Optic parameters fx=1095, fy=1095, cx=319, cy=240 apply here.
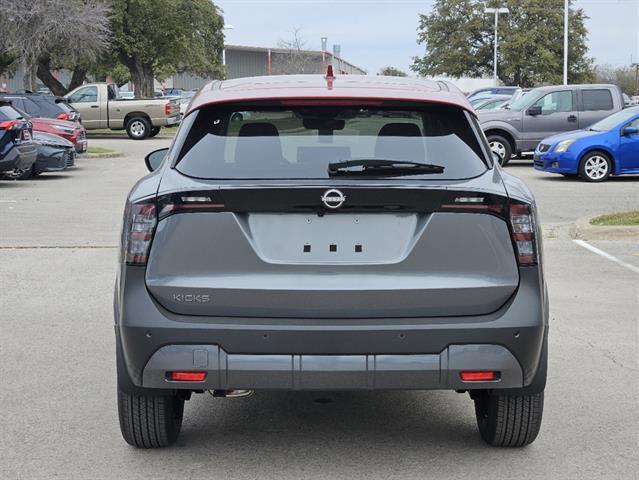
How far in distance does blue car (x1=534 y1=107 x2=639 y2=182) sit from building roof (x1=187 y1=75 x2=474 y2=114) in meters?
17.1

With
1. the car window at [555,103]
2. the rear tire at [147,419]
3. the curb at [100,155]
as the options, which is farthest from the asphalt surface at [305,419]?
the curb at [100,155]

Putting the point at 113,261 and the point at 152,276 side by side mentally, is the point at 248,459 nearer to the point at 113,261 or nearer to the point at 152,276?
the point at 152,276

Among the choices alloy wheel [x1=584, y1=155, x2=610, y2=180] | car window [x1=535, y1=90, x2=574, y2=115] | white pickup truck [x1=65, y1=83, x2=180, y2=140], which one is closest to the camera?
alloy wheel [x1=584, y1=155, x2=610, y2=180]

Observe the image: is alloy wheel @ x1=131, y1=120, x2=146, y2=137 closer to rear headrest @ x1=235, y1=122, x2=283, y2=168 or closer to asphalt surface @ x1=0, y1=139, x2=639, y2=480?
asphalt surface @ x1=0, y1=139, x2=639, y2=480

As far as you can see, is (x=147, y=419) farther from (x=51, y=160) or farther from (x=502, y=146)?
(x=502, y=146)

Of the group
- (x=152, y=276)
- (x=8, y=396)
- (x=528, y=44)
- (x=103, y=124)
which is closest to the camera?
(x=152, y=276)

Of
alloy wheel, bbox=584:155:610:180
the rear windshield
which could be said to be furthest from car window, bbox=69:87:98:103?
the rear windshield

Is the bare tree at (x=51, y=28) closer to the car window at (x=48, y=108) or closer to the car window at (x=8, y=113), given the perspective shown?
the car window at (x=48, y=108)

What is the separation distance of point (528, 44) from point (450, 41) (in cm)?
784

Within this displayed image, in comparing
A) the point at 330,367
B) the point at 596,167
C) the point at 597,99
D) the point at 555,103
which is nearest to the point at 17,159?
the point at 596,167

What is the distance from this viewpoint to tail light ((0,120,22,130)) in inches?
795

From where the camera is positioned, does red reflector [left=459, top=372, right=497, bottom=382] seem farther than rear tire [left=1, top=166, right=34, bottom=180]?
No

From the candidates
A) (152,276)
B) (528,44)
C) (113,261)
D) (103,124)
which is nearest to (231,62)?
(528,44)

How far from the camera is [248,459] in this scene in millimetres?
4996
